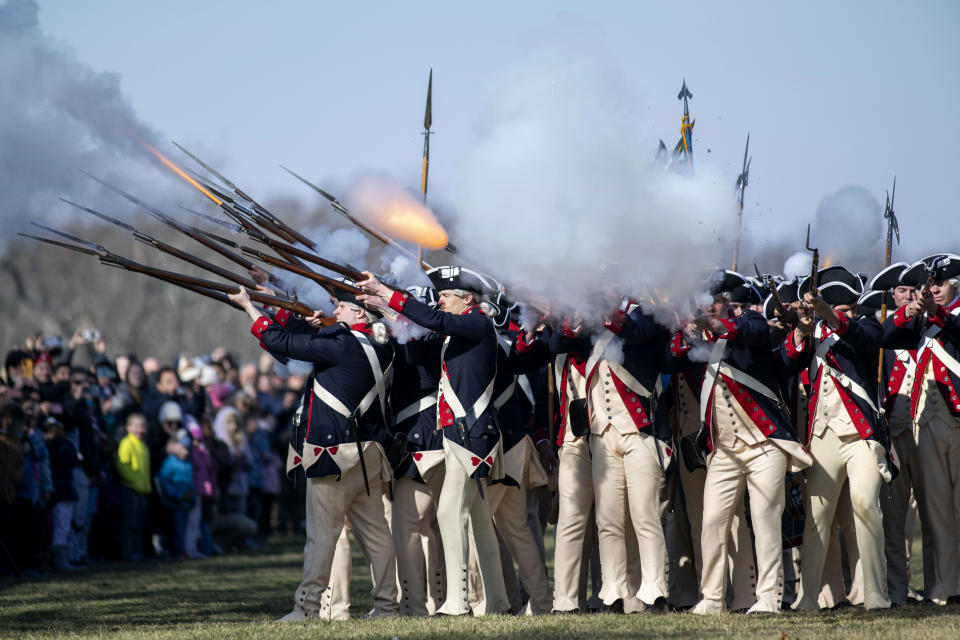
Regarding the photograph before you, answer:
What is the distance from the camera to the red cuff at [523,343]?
8453 millimetres

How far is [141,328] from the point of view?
38469 millimetres

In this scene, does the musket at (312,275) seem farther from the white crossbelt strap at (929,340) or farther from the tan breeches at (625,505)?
the white crossbelt strap at (929,340)

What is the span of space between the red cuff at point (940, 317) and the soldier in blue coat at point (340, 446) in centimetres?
348

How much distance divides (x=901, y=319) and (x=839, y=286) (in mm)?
572

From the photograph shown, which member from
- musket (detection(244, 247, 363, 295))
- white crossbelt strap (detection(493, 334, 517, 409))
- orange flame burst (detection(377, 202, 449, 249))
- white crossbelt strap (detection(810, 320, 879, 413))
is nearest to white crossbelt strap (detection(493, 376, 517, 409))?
white crossbelt strap (detection(493, 334, 517, 409))

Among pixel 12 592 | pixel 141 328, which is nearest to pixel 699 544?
Answer: pixel 12 592

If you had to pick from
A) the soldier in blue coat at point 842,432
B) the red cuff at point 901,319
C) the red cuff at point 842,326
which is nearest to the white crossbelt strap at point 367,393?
the soldier in blue coat at point 842,432

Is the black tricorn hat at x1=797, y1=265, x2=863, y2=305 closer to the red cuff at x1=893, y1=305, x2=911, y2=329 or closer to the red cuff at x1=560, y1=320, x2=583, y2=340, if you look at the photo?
the red cuff at x1=893, y1=305, x2=911, y2=329

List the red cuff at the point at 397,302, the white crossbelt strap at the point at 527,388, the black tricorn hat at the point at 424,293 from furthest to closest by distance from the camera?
the white crossbelt strap at the point at 527,388
the black tricorn hat at the point at 424,293
the red cuff at the point at 397,302

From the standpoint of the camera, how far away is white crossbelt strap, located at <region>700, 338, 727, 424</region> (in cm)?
834

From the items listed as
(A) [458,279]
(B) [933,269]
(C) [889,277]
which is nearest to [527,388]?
(A) [458,279]


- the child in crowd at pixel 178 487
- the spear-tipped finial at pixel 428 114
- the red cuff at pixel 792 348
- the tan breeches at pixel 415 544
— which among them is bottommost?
the tan breeches at pixel 415 544

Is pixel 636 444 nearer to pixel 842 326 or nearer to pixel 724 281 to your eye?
pixel 724 281

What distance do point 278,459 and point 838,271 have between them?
10.2 meters
